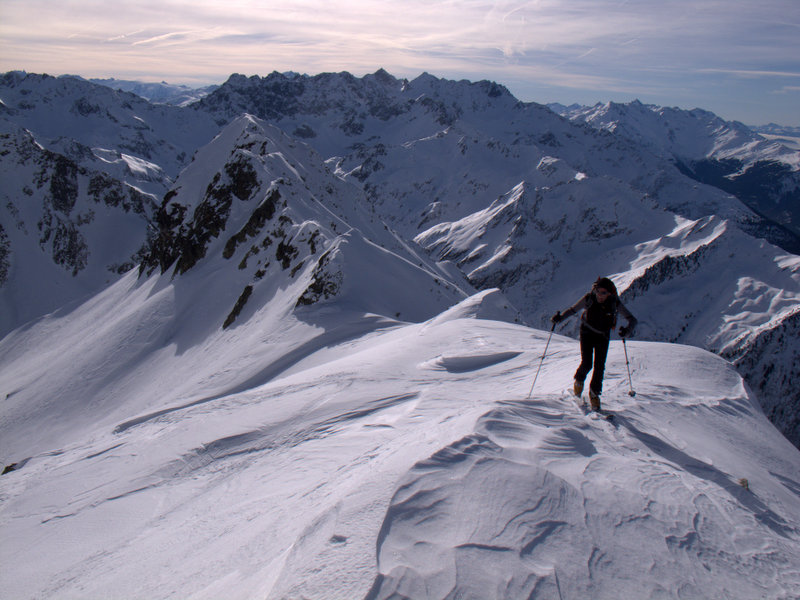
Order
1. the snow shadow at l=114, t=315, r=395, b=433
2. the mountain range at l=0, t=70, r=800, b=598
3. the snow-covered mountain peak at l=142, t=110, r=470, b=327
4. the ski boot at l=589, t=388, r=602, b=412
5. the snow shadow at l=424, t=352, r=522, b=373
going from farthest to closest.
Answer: the snow-covered mountain peak at l=142, t=110, r=470, b=327
the snow shadow at l=114, t=315, r=395, b=433
the snow shadow at l=424, t=352, r=522, b=373
the ski boot at l=589, t=388, r=602, b=412
the mountain range at l=0, t=70, r=800, b=598

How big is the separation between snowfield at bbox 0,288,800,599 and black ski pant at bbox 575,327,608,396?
0.52 m

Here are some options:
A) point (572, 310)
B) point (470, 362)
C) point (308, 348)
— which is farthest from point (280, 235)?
point (572, 310)

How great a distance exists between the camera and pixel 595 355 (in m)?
8.48

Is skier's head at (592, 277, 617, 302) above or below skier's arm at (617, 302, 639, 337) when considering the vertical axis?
above

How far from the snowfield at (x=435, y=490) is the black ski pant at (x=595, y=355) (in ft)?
1.72

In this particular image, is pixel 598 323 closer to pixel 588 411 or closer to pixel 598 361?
pixel 598 361

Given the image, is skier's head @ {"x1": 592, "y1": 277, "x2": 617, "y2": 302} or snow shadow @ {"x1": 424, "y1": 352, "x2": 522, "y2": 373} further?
snow shadow @ {"x1": 424, "y1": 352, "x2": 522, "y2": 373}

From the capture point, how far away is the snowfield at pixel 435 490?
438 centimetres

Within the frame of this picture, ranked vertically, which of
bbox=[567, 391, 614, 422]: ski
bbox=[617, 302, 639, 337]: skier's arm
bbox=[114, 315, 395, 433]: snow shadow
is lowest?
bbox=[114, 315, 395, 433]: snow shadow

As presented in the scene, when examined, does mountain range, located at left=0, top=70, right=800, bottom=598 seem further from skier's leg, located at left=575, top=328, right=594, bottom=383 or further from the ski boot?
skier's leg, located at left=575, top=328, right=594, bottom=383

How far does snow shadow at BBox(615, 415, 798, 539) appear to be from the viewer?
18.1ft

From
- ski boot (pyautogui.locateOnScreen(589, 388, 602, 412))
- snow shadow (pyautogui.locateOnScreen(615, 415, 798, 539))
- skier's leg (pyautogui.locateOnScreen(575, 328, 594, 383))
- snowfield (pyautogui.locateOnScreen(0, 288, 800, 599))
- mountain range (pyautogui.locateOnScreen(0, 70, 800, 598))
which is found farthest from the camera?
skier's leg (pyautogui.locateOnScreen(575, 328, 594, 383))

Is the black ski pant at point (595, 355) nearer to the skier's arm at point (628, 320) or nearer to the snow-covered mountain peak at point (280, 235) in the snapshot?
the skier's arm at point (628, 320)

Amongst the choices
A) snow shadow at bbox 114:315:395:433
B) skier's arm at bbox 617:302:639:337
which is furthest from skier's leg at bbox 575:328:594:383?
Answer: snow shadow at bbox 114:315:395:433
